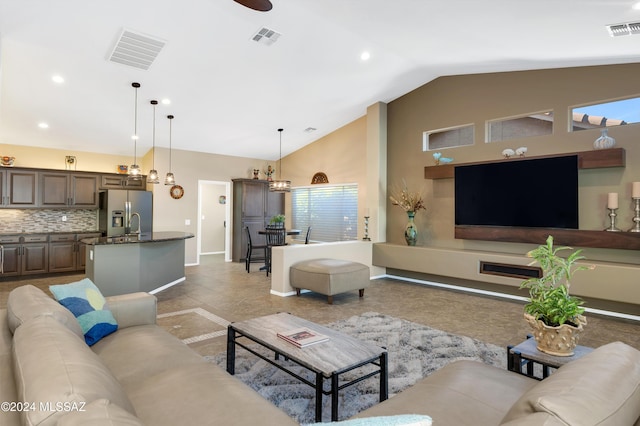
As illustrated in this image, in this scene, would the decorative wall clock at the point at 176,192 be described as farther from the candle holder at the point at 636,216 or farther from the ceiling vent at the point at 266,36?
the candle holder at the point at 636,216

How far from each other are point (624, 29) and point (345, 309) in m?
4.15

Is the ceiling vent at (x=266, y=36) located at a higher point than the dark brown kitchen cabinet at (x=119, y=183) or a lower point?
higher

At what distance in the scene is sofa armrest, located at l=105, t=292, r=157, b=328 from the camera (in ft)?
8.11

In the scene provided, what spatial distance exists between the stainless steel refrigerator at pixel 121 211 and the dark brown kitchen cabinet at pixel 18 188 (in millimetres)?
1075

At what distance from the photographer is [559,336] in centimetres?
192

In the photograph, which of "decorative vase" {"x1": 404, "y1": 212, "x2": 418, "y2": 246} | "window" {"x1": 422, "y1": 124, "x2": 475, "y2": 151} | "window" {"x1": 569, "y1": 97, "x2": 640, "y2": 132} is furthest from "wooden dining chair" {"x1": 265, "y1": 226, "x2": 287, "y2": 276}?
"window" {"x1": 569, "y1": 97, "x2": 640, "y2": 132}

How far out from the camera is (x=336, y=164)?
8008 mm

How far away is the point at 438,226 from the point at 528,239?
1.48 meters

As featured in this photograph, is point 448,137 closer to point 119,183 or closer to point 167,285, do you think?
point 167,285

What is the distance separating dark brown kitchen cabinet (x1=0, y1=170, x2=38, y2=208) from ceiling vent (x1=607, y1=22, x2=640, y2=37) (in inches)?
341

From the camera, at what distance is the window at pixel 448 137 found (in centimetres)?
600

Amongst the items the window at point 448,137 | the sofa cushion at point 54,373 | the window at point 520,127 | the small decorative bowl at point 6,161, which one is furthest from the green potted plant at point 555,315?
the small decorative bowl at point 6,161

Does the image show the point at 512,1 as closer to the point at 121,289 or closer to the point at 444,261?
the point at 444,261

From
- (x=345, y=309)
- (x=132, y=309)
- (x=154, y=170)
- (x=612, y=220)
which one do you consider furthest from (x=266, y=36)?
(x=612, y=220)
